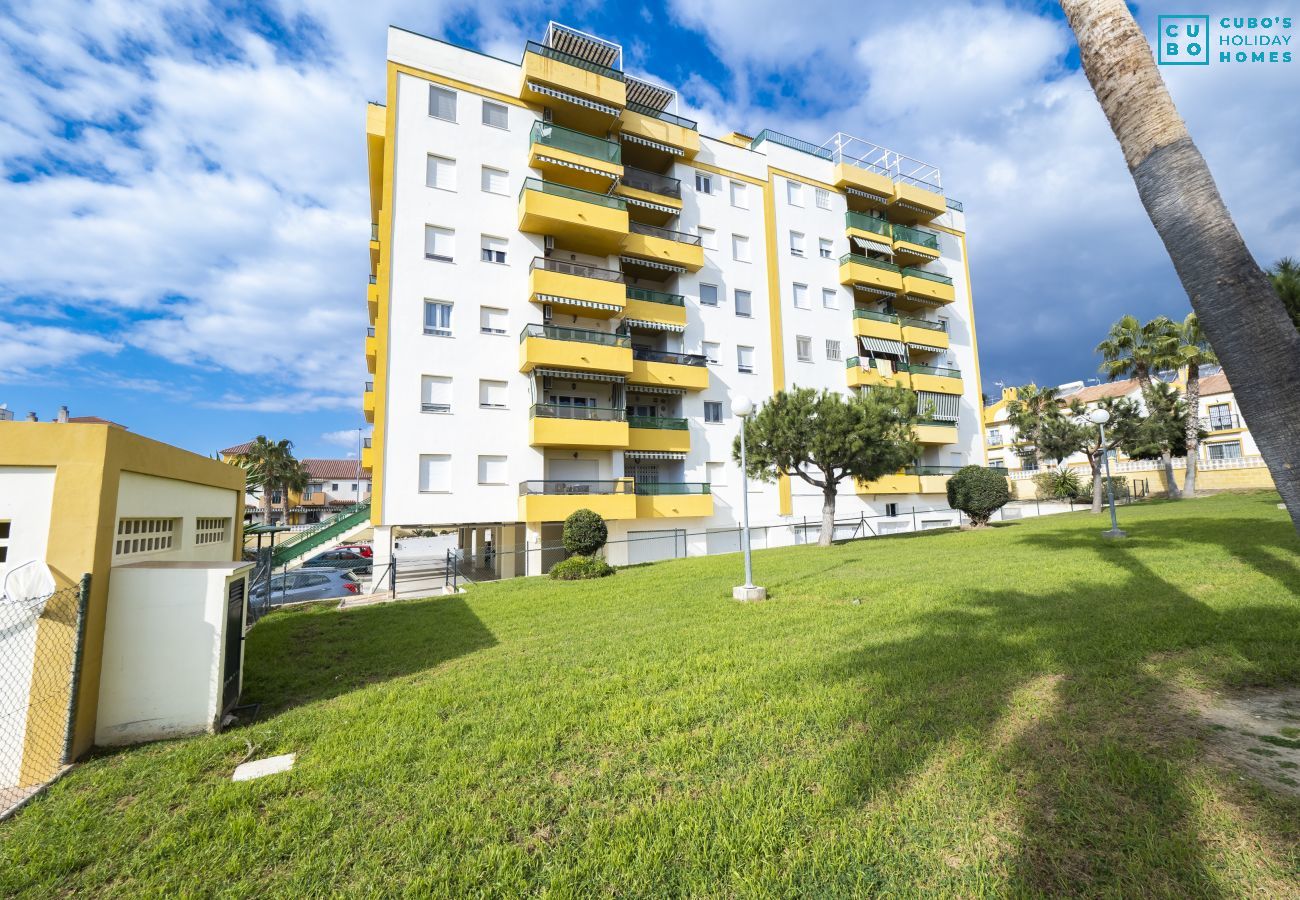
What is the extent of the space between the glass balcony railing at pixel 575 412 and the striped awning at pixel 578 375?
1182 millimetres

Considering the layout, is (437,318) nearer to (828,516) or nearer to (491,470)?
(491,470)

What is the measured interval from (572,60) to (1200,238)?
25.6 meters

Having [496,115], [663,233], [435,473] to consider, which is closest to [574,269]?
[663,233]

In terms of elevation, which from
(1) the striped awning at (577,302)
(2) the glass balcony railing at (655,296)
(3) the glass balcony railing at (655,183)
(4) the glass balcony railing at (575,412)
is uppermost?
(3) the glass balcony railing at (655,183)

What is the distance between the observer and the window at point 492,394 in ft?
70.5

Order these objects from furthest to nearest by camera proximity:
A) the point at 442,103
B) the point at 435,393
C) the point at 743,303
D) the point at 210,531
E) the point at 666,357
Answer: the point at 743,303 < the point at 666,357 < the point at 442,103 < the point at 435,393 < the point at 210,531

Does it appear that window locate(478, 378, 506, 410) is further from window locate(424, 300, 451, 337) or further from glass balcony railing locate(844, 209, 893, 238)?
glass balcony railing locate(844, 209, 893, 238)

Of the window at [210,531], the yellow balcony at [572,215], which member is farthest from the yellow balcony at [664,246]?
the window at [210,531]

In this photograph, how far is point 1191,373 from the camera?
108ft

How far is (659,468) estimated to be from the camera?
25375 millimetres

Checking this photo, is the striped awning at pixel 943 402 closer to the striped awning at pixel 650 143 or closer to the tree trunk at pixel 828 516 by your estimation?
the tree trunk at pixel 828 516

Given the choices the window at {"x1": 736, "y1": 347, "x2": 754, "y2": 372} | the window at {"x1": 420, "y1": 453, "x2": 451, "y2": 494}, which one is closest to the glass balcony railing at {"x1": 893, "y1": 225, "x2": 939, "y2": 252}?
the window at {"x1": 736, "y1": 347, "x2": 754, "y2": 372}

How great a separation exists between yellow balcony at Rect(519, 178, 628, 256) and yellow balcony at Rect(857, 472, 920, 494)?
686 inches

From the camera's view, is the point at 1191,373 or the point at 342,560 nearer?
the point at 342,560
